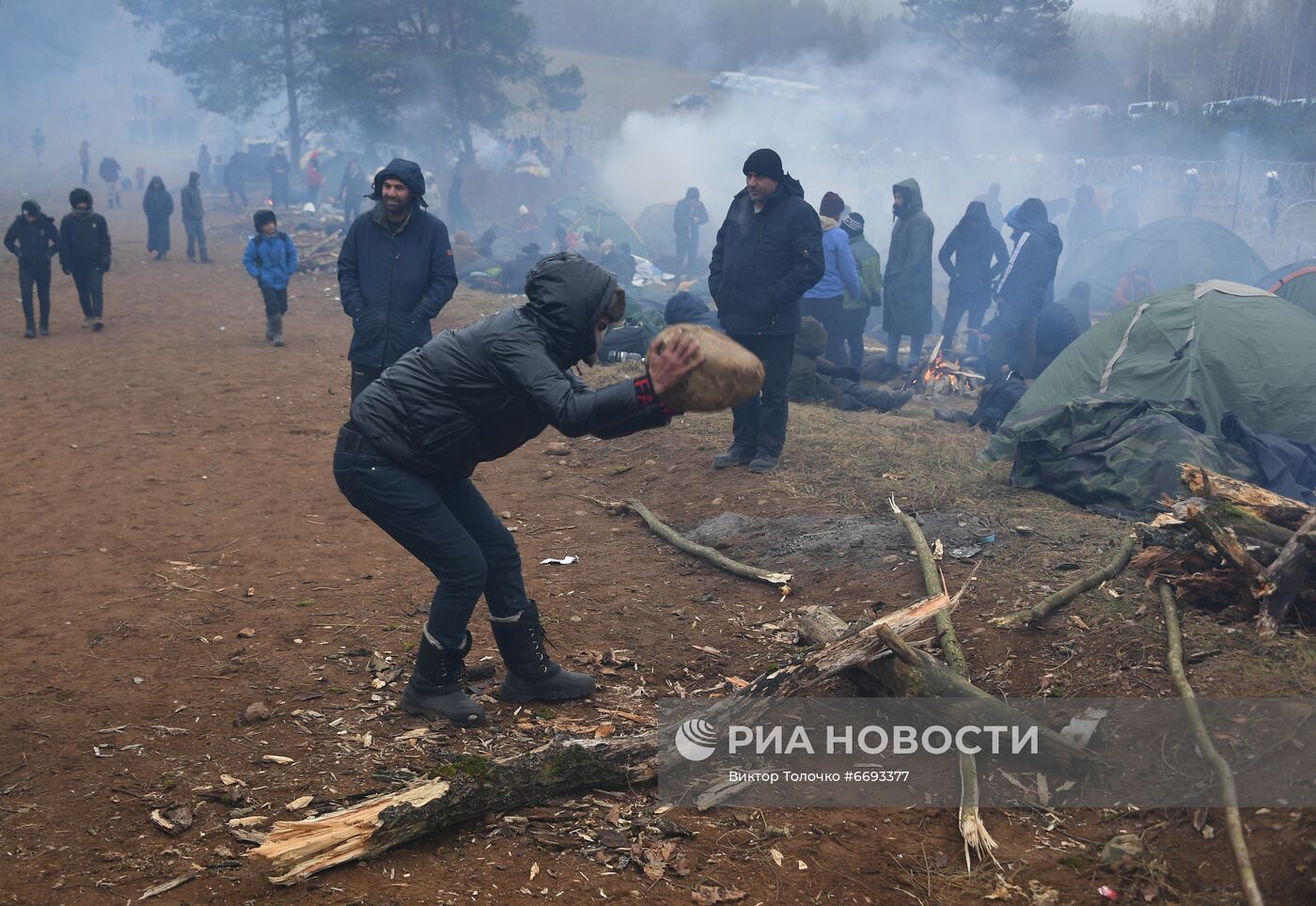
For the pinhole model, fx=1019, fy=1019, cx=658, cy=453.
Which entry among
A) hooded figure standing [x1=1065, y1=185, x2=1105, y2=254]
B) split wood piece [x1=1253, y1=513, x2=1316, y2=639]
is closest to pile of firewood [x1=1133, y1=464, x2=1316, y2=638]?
split wood piece [x1=1253, y1=513, x2=1316, y2=639]

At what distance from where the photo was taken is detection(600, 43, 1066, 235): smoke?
113ft

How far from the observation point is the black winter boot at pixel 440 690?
13.7 ft

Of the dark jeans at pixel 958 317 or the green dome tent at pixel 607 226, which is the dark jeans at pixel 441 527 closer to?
the dark jeans at pixel 958 317

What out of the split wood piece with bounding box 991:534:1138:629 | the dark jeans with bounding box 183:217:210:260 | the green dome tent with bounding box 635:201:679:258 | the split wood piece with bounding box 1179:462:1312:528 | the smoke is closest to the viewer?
the split wood piece with bounding box 991:534:1138:629

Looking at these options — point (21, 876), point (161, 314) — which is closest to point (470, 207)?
point (161, 314)

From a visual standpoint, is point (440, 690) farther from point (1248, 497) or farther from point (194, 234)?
point (194, 234)

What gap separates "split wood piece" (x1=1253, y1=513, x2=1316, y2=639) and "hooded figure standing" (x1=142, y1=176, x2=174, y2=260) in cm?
2151

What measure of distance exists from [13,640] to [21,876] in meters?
2.20

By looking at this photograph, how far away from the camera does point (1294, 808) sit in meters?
3.28

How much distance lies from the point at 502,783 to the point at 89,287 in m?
13.8

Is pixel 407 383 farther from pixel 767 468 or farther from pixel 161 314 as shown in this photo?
pixel 161 314

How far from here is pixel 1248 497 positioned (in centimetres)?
500

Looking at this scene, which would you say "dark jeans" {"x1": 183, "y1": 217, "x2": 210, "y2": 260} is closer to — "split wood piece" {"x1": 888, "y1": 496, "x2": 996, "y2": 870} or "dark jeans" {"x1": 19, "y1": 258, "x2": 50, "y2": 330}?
"dark jeans" {"x1": 19, "y1": 258, "x2": 50, "y2": 330}

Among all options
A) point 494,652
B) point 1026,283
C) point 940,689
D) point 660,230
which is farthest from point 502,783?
point 660,230
